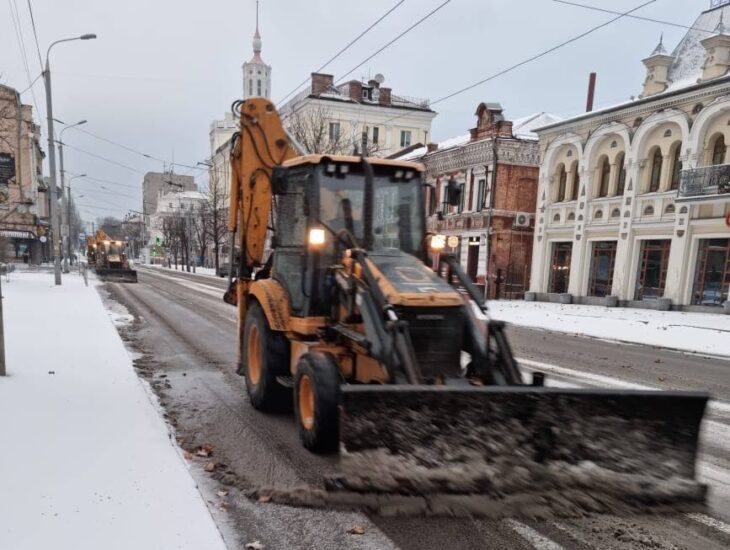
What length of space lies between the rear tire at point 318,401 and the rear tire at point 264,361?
91cm

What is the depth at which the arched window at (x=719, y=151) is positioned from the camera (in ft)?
59.0

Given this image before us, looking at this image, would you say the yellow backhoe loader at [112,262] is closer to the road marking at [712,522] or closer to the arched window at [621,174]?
the arched window at [621,174]

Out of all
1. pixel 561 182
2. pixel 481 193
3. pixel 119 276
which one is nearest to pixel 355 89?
pixel 481 193

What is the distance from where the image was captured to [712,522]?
347 cm

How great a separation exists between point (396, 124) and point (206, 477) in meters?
45.4

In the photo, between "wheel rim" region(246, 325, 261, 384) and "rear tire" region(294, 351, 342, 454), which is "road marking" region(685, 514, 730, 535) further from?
"wheel rim" region(246, 325, 261, 384)

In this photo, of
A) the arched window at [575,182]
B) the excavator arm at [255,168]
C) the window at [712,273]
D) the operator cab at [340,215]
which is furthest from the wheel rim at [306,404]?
the arched window at [575,182]

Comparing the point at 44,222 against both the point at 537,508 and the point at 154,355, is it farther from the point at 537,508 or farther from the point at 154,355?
the point at 537,508

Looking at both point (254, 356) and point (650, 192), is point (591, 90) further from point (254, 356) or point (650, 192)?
point (254, 356)

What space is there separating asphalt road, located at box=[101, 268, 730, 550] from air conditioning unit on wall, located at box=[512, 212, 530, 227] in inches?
697

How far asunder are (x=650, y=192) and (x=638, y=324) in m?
7.50

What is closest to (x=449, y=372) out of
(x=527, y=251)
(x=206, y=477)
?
(x=206, y=477)

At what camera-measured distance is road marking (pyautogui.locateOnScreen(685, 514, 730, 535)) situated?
3389 mm

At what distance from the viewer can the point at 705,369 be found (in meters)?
9.48
